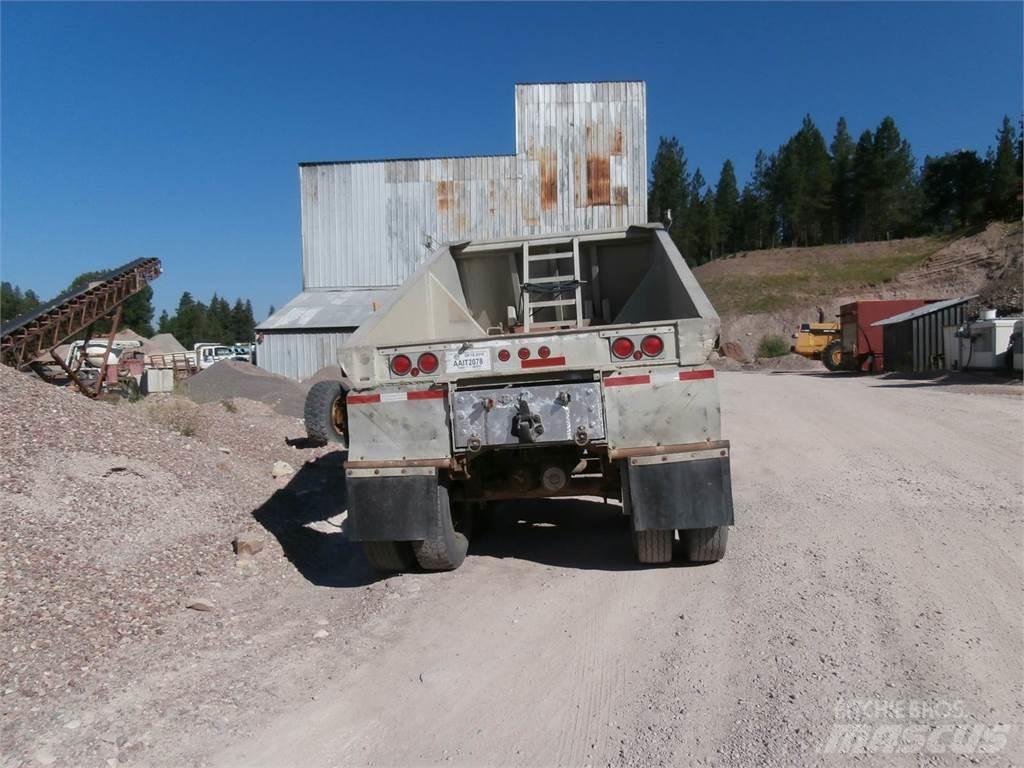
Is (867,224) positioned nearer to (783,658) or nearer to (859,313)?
(859,313)

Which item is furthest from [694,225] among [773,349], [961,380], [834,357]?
[961,380]

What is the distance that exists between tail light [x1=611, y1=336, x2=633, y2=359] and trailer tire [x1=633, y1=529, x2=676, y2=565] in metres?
1.18

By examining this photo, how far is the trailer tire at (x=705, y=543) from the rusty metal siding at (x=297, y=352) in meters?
16.1

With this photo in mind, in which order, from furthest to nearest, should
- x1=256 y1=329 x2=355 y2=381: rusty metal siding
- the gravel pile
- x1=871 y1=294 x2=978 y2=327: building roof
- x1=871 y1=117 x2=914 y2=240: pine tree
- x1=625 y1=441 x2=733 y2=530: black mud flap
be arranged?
x1=871 y1=117 x2=914 y2=240: pine tree < x1=871 y1=294 x2=978 y2=327: building roof < x1=256 y1=329 x2=355 y2=381: rusty metal siding < the gravel pile < x1=625 y1=441 x2=733 y2=530: black mud flap

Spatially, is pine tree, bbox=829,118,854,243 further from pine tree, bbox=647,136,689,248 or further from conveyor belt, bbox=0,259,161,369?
conveyor belt, bbox=0,259,161,369

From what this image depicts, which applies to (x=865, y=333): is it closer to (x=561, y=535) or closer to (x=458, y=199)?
(x=458, y=199)

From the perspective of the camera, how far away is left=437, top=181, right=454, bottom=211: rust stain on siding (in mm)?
22172

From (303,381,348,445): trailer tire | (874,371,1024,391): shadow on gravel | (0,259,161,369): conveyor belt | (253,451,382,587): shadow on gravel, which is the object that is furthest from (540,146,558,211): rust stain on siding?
(253,451,382,587): shadow on gravel

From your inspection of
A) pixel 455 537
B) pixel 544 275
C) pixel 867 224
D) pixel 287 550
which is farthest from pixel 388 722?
pixel 867 224

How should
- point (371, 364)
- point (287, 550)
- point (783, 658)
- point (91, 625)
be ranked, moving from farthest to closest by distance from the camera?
point (287, 550)
point (371, 364)
point (91, 625)
point (783, 658)

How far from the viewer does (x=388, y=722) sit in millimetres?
3389

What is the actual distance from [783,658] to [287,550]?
420 centimetres

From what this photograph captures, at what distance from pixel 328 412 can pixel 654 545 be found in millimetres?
3554

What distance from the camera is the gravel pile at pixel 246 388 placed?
14.6 m
